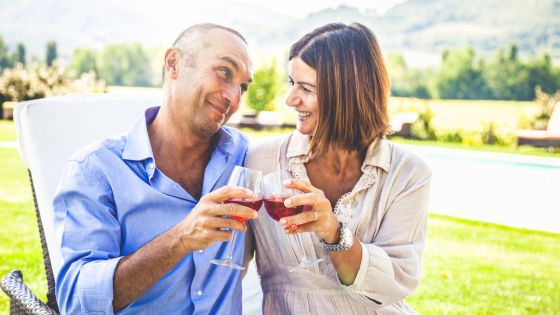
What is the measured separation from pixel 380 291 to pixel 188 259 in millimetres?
619

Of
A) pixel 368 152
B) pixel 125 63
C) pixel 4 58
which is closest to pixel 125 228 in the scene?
pixel 368 152

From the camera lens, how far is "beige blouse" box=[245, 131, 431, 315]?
6.95ft

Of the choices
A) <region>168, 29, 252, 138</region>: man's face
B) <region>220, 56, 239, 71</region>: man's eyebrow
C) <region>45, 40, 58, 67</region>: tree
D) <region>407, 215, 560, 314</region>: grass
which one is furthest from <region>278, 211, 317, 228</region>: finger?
<region>45, 40, 58, 67</region>: tree

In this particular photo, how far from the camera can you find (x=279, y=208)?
170cm

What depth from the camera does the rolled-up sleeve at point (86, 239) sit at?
184 cm

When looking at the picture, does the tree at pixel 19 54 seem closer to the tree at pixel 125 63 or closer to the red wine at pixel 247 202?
the tree at pixel 125 63

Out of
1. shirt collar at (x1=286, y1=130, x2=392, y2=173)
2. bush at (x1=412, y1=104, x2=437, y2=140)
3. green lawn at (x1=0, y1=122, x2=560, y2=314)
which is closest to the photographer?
shirt collar at (x1=286, y1=130, x2=392, y2=173)

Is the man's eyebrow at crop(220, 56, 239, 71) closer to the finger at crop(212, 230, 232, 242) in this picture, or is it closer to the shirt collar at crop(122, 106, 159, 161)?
the shirt collar at crop(122, 106, 159, 161)

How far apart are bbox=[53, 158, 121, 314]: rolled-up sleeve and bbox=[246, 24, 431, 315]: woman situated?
52 centimetres

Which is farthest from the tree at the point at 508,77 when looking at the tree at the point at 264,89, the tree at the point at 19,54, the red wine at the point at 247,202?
the red wine at the point at 247,202

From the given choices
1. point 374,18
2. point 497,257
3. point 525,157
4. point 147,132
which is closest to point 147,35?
point 374,18

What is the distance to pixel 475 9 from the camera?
2784cm

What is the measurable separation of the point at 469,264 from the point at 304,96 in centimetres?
431

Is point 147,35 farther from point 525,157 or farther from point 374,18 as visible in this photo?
point 525,157
